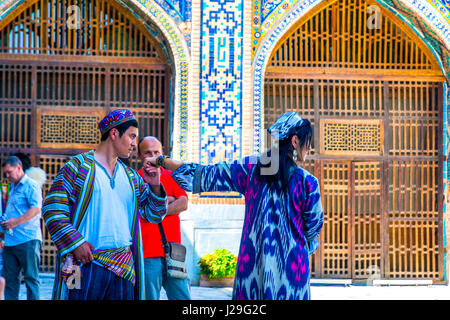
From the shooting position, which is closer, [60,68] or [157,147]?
[157,147]

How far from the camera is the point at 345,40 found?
28.4ft

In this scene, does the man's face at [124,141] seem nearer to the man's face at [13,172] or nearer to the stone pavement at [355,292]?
the man's face at [13,172]

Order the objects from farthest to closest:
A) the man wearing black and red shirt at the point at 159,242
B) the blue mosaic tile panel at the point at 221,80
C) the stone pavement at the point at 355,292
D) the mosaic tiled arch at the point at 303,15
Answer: the mosaic tiled arch at the point at 303,15 → the blue mosaic tile panel at the point at 221,80 → the stone pavement at the point at 355,292 → the man wearing black and red shirt at the point at 159,242

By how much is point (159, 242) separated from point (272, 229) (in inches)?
49.8

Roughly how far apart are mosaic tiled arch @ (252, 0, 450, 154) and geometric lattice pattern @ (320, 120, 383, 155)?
991mm

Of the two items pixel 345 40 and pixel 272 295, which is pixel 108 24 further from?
pixel 272 295

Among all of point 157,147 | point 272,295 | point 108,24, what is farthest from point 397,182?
point 272,295

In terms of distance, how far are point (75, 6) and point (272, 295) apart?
613 cm

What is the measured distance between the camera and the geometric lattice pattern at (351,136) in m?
8.60

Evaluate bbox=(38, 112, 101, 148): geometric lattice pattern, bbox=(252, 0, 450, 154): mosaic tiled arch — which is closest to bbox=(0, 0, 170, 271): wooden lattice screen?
bbox=(38, 112, 101, 148): geometric lattice pattern

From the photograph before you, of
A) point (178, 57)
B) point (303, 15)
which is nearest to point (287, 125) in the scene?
point (178, 57)

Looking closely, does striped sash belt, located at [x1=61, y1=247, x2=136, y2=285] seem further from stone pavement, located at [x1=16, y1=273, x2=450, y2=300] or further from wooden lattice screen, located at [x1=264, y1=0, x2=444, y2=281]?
wooden lattice screen, located at [x1=264, y1=0, x2=444, y2=281]

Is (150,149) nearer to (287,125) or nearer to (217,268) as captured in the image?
(287,125)

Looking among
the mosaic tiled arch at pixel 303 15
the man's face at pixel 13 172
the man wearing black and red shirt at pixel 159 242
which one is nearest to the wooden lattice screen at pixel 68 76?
the mosaic tiled arch at pixel 303 15
